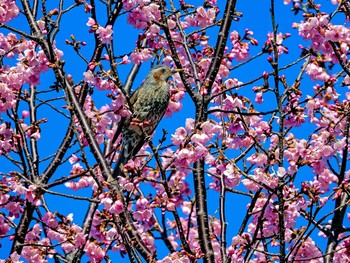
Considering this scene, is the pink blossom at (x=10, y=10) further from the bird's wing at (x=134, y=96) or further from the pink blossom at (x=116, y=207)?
the pink blossom at (x=116, y=207)

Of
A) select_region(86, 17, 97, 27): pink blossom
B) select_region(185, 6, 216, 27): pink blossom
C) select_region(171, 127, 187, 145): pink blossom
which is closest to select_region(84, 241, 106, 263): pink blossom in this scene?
select_region(171, 127, 187, 145): pink blossom

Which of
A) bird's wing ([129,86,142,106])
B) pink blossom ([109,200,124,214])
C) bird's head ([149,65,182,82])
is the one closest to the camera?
pink blossom ([109,200,124,214])

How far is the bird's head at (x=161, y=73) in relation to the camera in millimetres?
7064

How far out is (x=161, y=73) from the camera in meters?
7.18

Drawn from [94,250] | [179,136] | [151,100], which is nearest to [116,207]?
[94,250]

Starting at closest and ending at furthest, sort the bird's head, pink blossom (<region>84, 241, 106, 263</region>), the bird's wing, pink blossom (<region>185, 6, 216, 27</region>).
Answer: pink blossom (<region>84, 241, 106, 263</region>) → pink blossom (<region>185, 6, 216, 27</region>) → the bird's head → the bird's wing

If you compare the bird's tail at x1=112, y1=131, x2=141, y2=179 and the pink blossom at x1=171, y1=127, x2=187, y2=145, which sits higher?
the bird's tail at x1=112, y1=131, x2=141, y2=179

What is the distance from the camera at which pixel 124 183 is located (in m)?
5.40

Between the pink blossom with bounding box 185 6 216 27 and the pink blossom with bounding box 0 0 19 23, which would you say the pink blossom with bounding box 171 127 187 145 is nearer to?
the pink blossom with bounding box 185 6 216 27

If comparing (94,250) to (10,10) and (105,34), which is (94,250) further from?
(10,10)

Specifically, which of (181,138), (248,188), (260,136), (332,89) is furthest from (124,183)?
(332,89)

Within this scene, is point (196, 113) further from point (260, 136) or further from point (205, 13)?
point (205, 13)

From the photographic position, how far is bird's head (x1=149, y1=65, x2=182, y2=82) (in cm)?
706

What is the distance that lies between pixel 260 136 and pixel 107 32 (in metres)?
1.82
